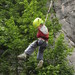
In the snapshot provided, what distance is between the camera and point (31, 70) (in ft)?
32.5

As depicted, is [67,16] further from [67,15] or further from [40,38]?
[40,38]

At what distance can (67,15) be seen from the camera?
50.6 feet

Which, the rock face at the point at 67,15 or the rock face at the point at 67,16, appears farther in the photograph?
the rock face at the point at 67,15

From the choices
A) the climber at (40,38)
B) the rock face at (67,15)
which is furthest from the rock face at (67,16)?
the climber at (40,38)

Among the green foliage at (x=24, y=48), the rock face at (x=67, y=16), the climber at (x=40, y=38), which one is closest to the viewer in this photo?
the climber at (x=40, y=38)

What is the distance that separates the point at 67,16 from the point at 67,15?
9 cm

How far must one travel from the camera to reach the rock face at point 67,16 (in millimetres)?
14492

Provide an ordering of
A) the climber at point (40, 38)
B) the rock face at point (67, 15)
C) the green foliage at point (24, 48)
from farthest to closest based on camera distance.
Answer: the rock face at point (67, 15) < the green foliage at point (24, 48) < the climber at point (40, 38)

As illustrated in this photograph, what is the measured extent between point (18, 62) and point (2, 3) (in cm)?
425

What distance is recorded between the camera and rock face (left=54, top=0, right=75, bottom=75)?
47.5ft

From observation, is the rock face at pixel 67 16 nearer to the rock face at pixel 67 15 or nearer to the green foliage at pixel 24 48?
the rock face at pixel 67 15

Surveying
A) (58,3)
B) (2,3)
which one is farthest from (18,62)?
(58,3)

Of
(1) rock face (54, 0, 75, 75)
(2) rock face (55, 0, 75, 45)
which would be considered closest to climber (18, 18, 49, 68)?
(1) rock face (54, 0, 75, 75)

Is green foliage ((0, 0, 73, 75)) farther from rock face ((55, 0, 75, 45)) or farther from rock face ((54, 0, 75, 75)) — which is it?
rock face ((55, 0, 75, 45))
